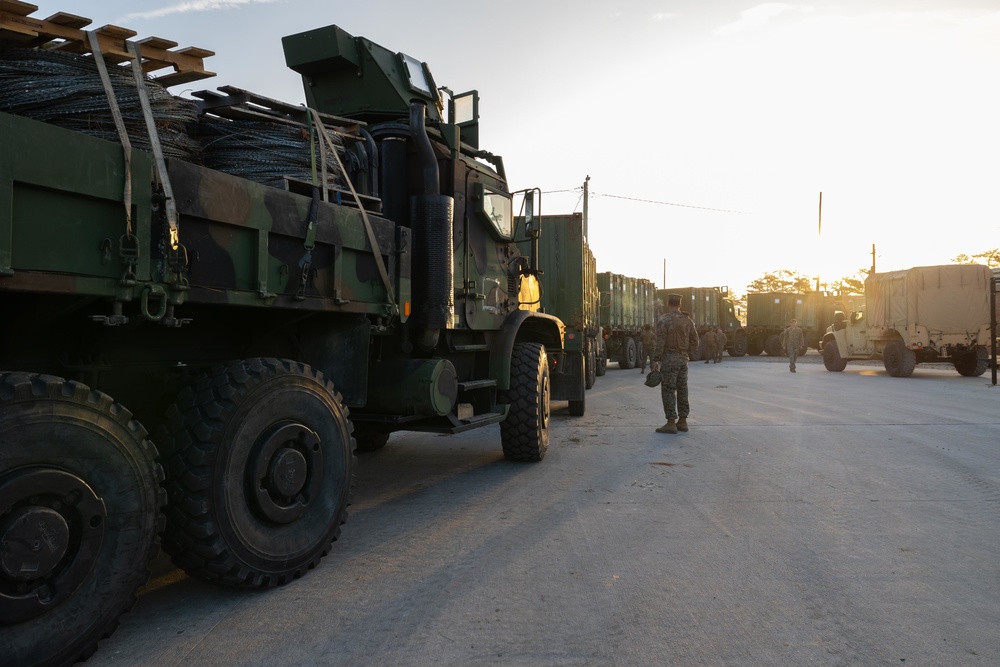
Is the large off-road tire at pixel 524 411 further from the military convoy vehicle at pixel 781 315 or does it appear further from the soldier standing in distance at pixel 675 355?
the military convoy vehicle at pixel 781 315

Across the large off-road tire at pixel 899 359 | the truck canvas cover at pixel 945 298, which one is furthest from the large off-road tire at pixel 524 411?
the large off-road tire at pixel 899 359

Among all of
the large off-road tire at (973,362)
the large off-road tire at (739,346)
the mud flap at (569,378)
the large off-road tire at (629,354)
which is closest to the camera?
the mud flap at (569,378)

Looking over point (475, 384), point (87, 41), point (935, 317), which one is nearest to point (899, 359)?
point (935, 317)

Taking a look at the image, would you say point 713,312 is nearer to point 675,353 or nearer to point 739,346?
point 739,346

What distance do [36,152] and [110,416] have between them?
3.23 feet

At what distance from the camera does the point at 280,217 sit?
3535 millimetres

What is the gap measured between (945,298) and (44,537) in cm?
2191

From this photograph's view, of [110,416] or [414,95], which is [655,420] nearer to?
[414,95]

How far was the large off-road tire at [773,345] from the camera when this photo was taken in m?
37.6

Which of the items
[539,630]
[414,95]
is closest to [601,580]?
[539,630]

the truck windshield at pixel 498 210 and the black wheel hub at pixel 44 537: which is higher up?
the truck windshield at pixel 498 210

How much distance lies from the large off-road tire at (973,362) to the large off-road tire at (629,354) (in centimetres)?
970

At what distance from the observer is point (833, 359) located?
2341cm

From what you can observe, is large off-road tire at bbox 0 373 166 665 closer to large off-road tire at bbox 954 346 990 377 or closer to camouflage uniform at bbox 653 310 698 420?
camouflage uniform at bbox 653 310 698 420
